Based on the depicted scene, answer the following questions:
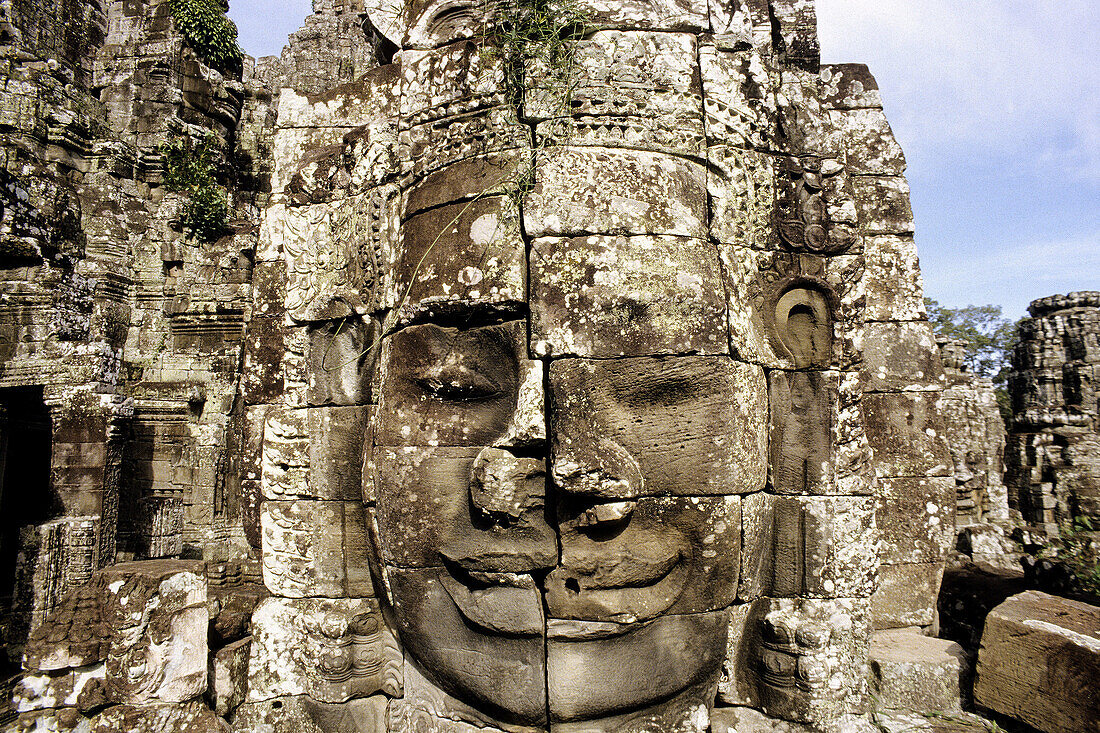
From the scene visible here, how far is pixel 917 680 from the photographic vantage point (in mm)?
3031

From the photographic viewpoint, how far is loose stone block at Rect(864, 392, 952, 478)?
3498mm

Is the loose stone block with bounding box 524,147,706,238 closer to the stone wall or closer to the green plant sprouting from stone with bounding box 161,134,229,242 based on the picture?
the green plant sprouting from stone with bounding box 161,134,229,242

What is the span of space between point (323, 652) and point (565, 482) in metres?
1.69

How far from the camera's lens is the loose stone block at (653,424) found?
8.13ft

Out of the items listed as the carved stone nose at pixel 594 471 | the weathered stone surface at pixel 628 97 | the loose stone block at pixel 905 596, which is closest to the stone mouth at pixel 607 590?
the carved stone nose at pixel 594 471

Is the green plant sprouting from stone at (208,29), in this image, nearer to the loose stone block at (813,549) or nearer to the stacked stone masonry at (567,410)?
the stacked stone masonry at (567,410)

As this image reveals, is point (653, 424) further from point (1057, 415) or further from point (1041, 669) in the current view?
point (1057, 415)

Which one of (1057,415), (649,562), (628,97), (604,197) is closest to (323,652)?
(649,562)

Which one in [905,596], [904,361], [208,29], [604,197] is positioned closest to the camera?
[604,197]

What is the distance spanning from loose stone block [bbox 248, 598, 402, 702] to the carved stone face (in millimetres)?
459

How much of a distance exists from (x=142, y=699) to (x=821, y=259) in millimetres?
4406

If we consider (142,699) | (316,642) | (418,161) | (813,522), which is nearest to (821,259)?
(813,522)

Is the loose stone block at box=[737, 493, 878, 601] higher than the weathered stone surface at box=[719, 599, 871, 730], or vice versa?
the loose stone block at box=[737, 493, 878, 601]

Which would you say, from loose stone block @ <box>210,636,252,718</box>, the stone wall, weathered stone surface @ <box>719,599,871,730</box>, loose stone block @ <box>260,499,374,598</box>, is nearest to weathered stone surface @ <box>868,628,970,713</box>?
weathered stone surface @ <box>719,599,871,730</box>
